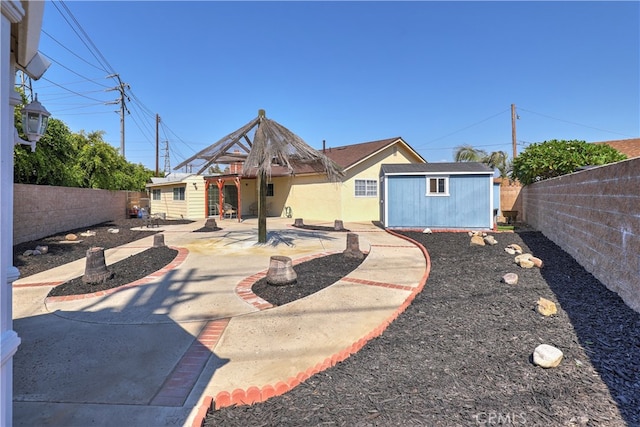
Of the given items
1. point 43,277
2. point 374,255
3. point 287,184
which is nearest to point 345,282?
point 374,255

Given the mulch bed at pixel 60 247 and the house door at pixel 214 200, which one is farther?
the house door at pixel 214 200

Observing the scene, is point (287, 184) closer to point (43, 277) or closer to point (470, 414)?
point (43, 277)

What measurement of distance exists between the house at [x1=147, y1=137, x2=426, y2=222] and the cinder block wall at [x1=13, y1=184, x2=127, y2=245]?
4.14 meters

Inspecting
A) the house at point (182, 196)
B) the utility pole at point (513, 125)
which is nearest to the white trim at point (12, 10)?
the house at point (182, 196)

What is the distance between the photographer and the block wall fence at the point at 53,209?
9531 millimetres

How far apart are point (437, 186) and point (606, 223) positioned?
801 centimetres

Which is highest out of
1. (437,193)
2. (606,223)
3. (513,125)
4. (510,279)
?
(513,125)

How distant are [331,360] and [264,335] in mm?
1009

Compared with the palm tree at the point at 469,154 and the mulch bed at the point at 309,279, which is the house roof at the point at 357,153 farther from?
the mulch bed at the point at 309,279

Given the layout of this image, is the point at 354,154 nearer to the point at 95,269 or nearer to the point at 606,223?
the point at 606,223

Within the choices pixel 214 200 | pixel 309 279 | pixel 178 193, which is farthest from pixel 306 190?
pixel 309 279

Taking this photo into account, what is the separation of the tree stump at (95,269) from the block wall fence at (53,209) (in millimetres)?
5979

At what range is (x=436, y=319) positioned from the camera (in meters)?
3.76

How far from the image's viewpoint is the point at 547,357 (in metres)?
2.59
